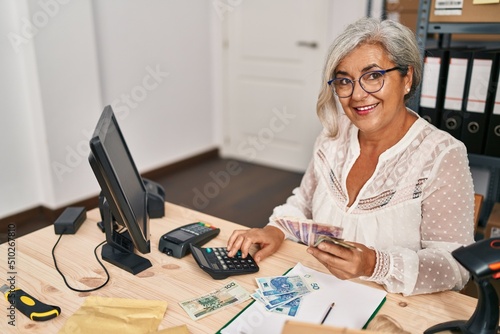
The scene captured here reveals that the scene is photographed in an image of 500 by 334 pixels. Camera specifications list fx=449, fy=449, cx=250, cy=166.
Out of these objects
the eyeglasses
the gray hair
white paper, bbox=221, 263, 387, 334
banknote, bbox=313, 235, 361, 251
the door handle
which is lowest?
white paper, bbox=221, 263, 387, 334

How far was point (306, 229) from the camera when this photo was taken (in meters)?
1.25

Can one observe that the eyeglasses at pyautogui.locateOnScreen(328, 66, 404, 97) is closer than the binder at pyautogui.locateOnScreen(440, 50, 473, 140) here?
Yes

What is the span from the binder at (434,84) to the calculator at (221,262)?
113cm

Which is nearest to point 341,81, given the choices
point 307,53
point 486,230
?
point 486,230

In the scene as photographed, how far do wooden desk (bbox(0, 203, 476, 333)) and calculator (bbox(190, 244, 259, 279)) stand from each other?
0.02m

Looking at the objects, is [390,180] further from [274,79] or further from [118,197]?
[274,79]

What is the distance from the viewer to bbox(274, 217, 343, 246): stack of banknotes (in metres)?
1.14

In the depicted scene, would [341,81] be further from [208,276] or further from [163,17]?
[163,17]

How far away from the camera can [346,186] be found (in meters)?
1.39

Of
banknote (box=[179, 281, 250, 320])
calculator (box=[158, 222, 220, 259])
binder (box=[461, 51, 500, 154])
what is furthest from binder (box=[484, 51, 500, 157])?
banknote (box=[179, 281, 250, 320])

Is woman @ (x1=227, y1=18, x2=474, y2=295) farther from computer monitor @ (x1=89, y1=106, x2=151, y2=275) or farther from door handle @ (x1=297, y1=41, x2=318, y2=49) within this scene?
door handle @ (x1=297, y1=41, x2=318, y2=49)

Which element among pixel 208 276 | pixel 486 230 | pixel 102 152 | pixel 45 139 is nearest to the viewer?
pixel 102 152

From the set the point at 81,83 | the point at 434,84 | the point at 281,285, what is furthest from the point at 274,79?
the point at 281,285

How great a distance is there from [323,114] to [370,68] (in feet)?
0.87
